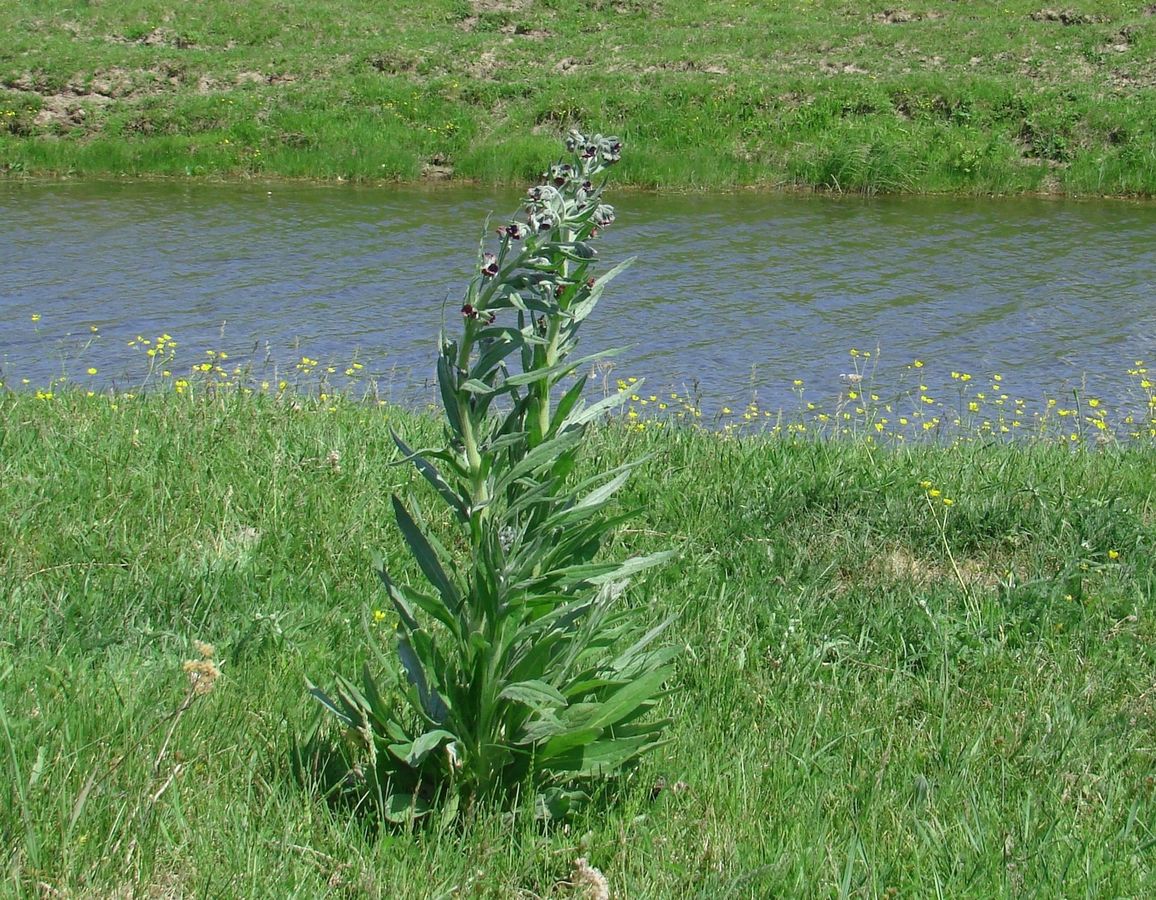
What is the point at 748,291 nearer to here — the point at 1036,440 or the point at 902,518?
the point at 1036,440

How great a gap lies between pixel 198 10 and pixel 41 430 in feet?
78.4

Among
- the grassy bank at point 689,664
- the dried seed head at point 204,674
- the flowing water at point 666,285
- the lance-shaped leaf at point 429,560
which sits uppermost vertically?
the lance-shaped leaf at point 429,560

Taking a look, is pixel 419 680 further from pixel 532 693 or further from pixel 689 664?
pixel 689 664

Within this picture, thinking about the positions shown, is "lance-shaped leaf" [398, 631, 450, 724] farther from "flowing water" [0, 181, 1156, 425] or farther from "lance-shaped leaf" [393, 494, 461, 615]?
"flowing water" [0, 181, 1156, 425]

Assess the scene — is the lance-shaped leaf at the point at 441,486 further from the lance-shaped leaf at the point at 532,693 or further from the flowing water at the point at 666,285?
the flowing water at the point at 666,285

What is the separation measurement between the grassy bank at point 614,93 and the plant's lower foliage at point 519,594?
1685cm

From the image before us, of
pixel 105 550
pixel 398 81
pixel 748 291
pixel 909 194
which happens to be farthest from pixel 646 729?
pixel 398 81

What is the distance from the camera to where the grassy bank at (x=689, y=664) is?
8.89ft

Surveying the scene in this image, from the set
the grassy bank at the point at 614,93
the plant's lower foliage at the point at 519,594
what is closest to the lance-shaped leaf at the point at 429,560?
the plant's lower foliage at the point at 519,594

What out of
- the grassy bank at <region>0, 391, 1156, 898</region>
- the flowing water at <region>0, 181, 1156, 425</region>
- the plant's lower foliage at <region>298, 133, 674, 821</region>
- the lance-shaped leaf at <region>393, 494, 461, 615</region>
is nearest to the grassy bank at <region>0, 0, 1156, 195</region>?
the flowing water at <region>0, 181, 1156, 425</region>

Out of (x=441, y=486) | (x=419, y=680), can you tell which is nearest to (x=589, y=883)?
(x=419, y=680)

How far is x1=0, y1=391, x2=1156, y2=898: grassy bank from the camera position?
271 cm

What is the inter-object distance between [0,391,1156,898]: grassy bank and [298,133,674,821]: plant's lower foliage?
0.48 feet

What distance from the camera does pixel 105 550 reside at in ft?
14.9
